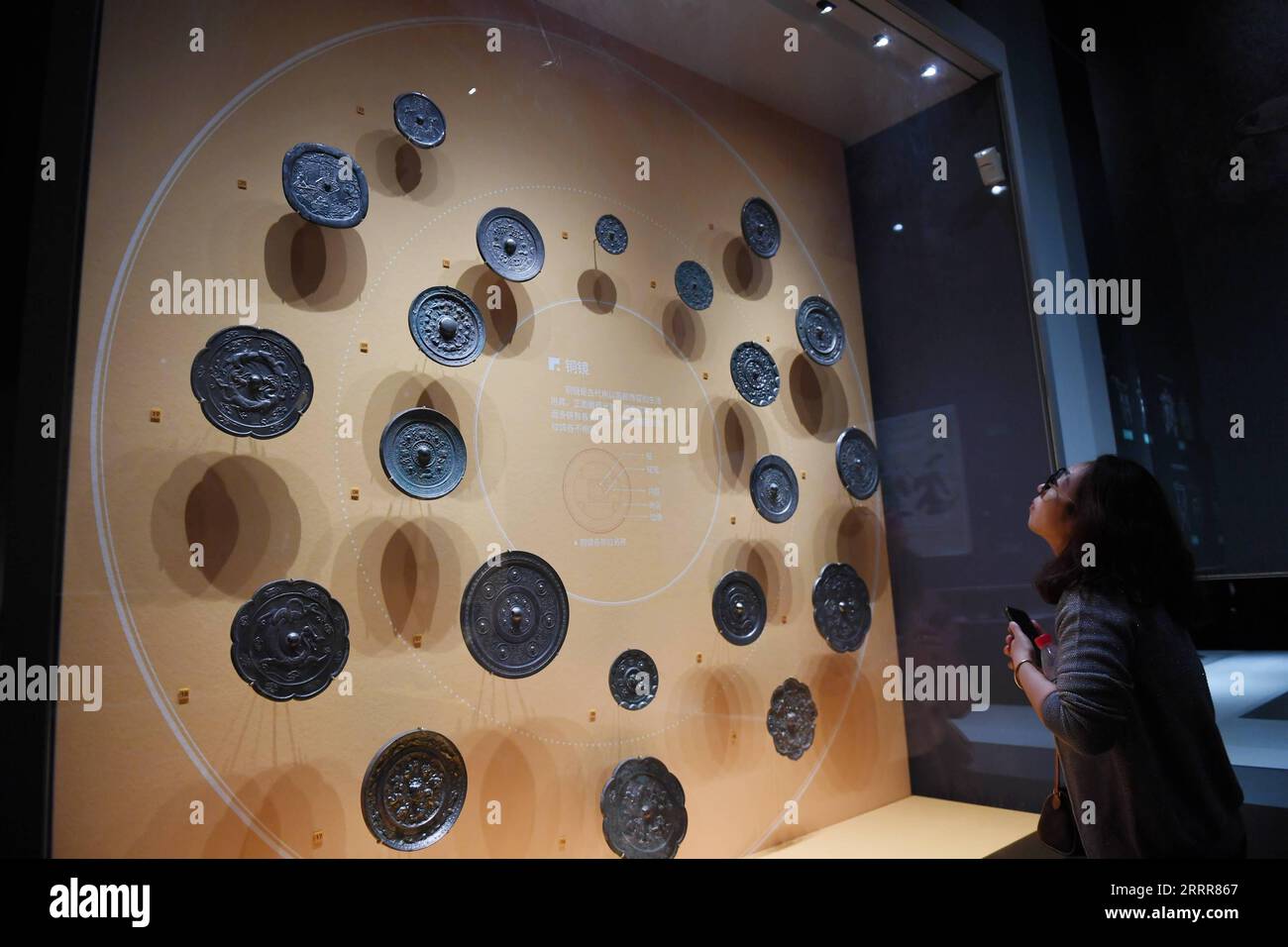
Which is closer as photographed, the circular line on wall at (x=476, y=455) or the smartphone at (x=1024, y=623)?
the smartphone at (x=1024, y=623)

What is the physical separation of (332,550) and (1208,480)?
367 centimetres

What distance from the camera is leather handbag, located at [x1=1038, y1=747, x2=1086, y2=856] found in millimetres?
2420

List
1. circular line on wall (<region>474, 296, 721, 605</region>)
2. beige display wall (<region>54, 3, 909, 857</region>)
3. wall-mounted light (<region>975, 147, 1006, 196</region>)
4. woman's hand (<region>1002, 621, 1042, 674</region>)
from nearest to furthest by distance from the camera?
beige display wall (<region>54, 3, 909, 857</region>)
woman's hand (<region>1002, 621, 1042, 674</region>)
circular line on wall (<region>474, 296, 721, 605</region>)
wall-mounted light (<region>975, 147, 1006, 196</region>)

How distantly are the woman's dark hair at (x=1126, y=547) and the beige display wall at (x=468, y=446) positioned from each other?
1696mm

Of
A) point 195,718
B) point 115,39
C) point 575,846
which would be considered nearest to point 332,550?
point 195,718

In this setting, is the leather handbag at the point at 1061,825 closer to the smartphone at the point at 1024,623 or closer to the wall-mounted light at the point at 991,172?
the smartphone at the point at 1024,623

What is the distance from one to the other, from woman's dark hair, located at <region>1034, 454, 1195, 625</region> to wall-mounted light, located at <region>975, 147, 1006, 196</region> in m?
2.43

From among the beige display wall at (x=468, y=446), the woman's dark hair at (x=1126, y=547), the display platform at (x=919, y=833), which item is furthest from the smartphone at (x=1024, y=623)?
the beige display wall at (x=468, y=446)

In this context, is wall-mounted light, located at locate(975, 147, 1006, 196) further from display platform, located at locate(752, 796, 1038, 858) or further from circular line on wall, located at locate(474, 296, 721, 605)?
display platform, located at locate(752, 796, 1038, 858)


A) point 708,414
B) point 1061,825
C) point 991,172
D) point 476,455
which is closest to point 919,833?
point 1061,825

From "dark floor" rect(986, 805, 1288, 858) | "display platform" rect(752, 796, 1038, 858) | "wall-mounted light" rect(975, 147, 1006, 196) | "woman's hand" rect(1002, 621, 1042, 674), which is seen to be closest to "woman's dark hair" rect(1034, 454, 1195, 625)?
"woman's hand" rect(1002, 621, 1042, 674)

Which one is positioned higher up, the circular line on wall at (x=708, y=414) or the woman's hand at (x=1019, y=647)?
the circular line on wall at (x=708, y=414)

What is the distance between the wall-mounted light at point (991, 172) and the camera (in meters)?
4.33
